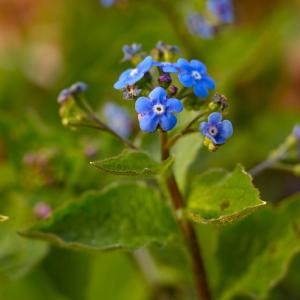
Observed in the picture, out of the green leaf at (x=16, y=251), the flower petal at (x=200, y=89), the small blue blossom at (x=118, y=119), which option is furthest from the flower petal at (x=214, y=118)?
the small blue blossom at (x=118, y=119)

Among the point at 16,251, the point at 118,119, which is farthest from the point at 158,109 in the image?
the point at 118,119

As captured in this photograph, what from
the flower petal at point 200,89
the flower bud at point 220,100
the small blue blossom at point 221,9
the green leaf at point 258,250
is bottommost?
the green leaf at point 258,250

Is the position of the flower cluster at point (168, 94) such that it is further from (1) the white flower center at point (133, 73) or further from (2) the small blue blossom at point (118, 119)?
(2) the small blue blossom at point (118, 119)

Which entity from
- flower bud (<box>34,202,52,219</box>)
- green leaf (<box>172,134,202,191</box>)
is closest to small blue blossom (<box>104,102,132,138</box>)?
flower bud (<box>34,202,52,219</box>)

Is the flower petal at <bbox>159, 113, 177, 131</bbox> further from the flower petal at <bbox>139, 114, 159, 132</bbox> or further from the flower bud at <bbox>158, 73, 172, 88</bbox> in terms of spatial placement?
the flower bud at <bbox>158, 73, 172, 88</bbox>

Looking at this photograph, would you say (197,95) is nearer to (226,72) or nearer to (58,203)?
(58,203)

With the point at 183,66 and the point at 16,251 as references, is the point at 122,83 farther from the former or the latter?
the point at 16,251

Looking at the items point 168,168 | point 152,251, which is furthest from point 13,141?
point 168,168
